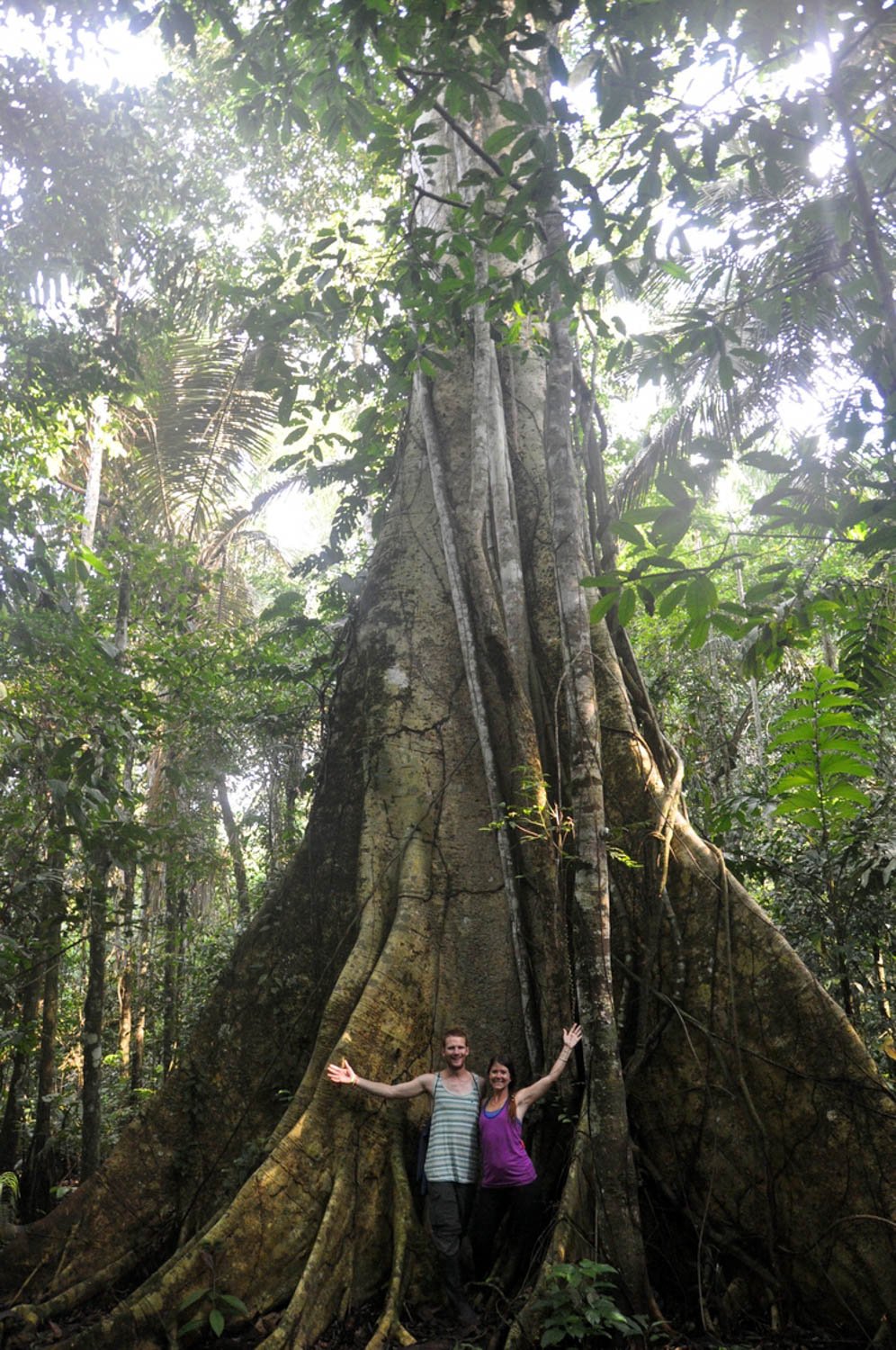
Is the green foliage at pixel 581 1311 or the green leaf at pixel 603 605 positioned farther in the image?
the green foliage at pixel 581 1311

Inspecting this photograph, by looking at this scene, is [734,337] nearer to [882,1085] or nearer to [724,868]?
[724,868]

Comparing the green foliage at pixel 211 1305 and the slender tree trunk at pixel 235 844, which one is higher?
the slender tree trunk at pixel 235 844

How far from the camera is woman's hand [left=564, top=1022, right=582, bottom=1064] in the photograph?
3773 mm

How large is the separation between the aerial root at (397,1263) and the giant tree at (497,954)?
0.01 meters

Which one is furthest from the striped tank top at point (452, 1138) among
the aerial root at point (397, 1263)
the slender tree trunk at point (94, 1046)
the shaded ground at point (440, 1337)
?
the slender tree trunk at point (94, 1046)

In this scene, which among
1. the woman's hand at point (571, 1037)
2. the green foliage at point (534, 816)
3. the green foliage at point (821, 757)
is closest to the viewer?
the woman's hand at point (571, 1037)

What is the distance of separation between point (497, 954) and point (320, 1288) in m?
1.51

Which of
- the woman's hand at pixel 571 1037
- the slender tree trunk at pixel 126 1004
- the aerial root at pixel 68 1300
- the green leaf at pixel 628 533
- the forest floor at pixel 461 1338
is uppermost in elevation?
the green leaf at pixel 628 533

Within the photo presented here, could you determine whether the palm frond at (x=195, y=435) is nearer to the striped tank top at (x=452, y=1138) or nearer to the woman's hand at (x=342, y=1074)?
the woman's hand at (x=342, y=1074)

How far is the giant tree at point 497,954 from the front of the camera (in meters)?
3.38

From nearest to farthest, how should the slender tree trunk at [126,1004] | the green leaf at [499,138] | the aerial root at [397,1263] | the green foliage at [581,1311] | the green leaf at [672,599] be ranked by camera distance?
the green leaf at [672,599] → the green foliage at [581,1311] → the green leaf at [499,138] → the aerial root at [397,1263] → the slender tree trunk at [126,1004]

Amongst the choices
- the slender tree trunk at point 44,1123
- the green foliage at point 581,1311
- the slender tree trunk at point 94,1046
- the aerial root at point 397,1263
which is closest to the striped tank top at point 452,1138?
the aerial root at point 397,1263

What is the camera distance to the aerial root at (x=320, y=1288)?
3.36 metres

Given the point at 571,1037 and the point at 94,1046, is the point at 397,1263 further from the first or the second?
the point at 94,1046
